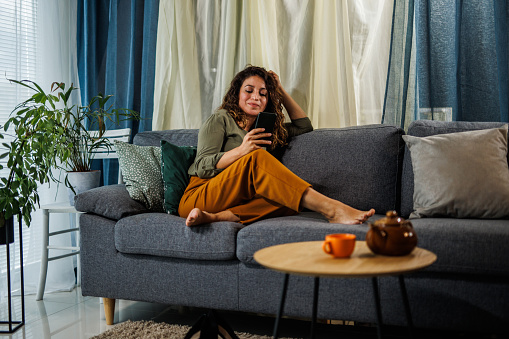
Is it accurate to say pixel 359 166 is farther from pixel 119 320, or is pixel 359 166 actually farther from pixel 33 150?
pixel 33 150

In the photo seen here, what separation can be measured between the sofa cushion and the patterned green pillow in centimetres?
71

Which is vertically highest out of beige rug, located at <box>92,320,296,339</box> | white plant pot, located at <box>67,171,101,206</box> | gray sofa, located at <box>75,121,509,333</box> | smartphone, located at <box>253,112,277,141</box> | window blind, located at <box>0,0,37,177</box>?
window blind, located at <box>0,0,37,177</box>

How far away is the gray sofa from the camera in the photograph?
167 cm

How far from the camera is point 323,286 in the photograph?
184cm

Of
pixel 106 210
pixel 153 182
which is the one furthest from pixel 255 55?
pixel 106 210

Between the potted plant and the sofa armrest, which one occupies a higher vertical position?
the potted plant

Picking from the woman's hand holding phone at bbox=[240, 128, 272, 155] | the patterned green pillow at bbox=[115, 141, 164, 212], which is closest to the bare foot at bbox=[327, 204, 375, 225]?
the woman's hand holding phone at bbox=[240, 128, 272, 155]

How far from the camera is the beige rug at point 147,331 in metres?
1.96

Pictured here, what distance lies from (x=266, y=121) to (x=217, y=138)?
27cm

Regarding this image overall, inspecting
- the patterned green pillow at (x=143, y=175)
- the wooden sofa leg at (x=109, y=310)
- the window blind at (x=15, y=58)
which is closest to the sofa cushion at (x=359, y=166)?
the patterned green pillow at (x=143, y=175)

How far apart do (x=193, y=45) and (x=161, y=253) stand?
1568 millimetres

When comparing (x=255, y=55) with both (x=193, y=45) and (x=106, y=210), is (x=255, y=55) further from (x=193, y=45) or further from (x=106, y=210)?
(x=106, y=210)

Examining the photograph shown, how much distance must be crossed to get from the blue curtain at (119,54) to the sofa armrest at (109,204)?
101cm

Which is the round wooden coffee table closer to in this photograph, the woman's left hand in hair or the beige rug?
the beige rug
